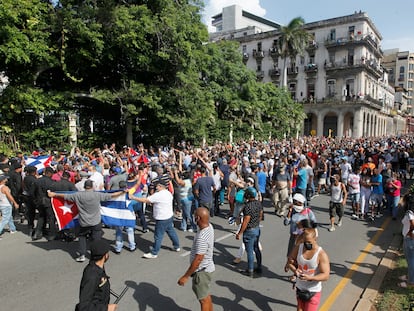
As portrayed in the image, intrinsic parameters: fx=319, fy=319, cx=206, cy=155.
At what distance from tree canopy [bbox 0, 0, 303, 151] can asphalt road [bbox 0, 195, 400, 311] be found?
9.21 metres

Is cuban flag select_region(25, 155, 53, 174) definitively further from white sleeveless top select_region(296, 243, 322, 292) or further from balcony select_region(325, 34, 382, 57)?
balcony select_region(325, 34, 382, 57)

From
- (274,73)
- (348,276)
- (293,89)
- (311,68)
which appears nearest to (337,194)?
(348,276)

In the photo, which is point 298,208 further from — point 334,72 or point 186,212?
point 334,72

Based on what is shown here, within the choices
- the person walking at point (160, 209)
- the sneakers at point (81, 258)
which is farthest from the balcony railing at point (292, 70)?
the sneakers at point (81, 258)

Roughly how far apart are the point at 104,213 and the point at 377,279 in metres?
5.51

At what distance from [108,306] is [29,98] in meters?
14.3

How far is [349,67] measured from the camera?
4772 cm

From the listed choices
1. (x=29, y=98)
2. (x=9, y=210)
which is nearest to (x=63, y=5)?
(x=29, y=98)

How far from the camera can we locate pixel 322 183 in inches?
533

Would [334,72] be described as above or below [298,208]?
above

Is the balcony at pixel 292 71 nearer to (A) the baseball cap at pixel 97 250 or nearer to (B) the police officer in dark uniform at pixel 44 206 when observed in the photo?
(B) the police officer in dark uniform at pixel 44 206

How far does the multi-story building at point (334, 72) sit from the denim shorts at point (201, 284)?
1825 inches

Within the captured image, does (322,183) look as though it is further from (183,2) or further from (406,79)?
(406,79)

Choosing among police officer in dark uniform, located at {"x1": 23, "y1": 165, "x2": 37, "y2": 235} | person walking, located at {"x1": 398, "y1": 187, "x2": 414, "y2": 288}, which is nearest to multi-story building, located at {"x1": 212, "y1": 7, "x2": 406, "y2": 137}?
person walking, located at {"x1": 398, "y1": 187, "x2": 414, "y2": 288}
